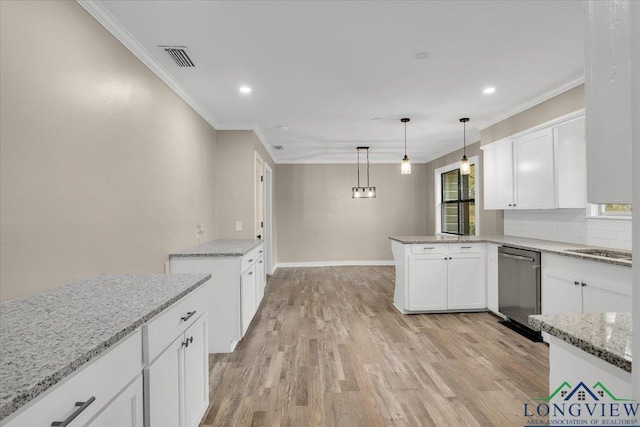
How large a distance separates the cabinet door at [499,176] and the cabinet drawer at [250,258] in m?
3.15

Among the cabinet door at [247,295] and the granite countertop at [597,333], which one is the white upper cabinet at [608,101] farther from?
the cabinet door at [247,295]

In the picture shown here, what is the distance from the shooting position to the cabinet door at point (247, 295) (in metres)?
3.13

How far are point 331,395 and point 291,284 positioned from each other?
140 inches

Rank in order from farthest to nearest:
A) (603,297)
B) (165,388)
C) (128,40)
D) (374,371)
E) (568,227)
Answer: (568,227)
(374,371)
(603,297)
(128,40)
(165,388)

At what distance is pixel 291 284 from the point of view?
226 inches

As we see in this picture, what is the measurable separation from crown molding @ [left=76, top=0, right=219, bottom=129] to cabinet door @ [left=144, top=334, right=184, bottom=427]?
6.27 feet

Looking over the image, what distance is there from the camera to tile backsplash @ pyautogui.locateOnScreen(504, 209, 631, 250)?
9.80ft

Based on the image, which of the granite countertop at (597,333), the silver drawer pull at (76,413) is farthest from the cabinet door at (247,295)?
the granite countertop at (597,333)

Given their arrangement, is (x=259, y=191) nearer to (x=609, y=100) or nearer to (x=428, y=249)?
(x=428, y=249)

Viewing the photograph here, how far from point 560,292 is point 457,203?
379cm

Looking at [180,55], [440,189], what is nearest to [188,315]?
[180,55]

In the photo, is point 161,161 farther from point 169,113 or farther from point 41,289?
point 41,289

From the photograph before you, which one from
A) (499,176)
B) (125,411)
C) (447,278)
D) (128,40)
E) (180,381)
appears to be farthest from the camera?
(499,176)

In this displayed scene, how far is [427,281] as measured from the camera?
3.97 meters
